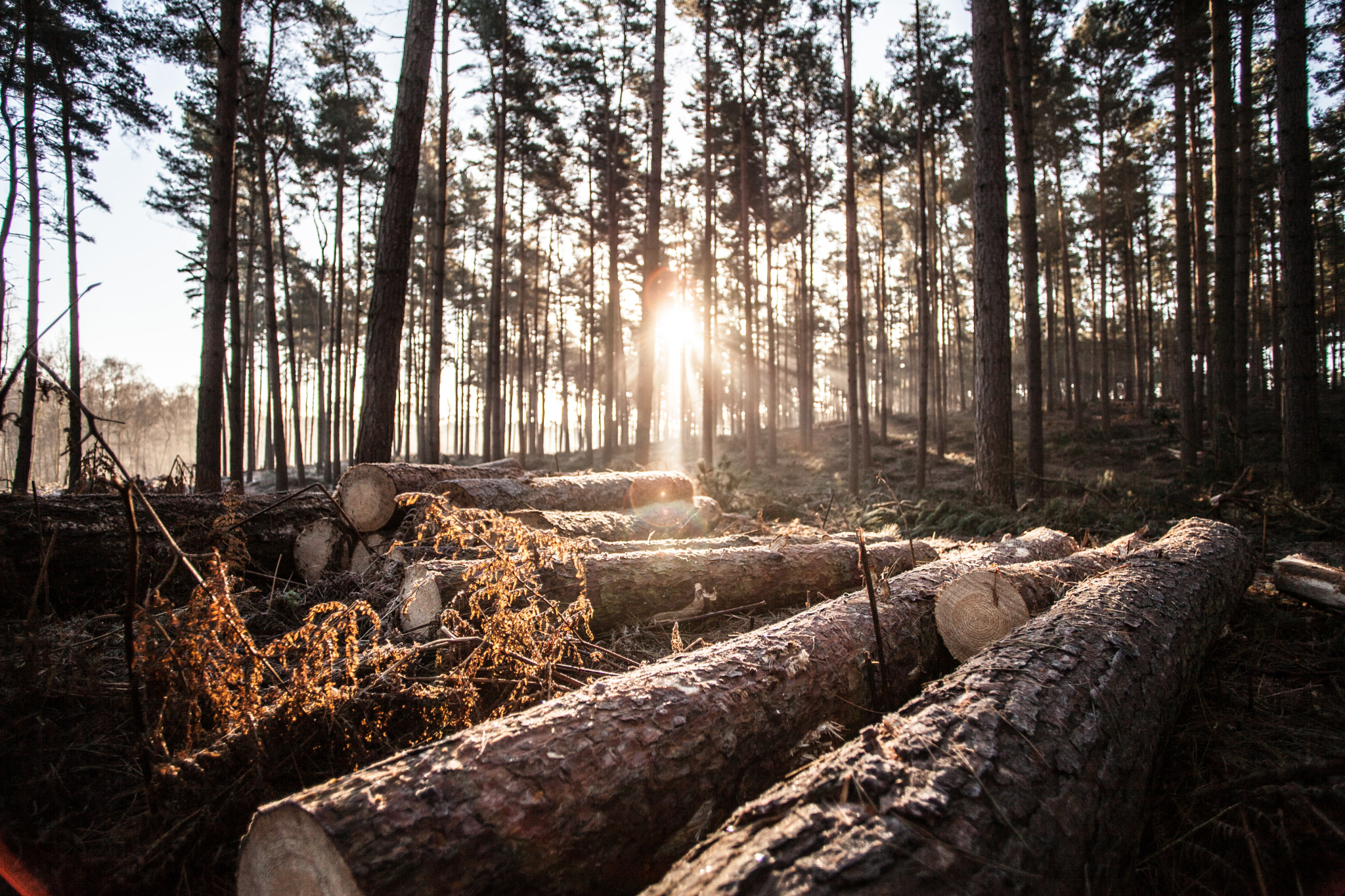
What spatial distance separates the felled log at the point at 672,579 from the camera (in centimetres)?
313

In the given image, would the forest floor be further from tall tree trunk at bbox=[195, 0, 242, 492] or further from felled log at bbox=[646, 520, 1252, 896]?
tall tree trunk at bbox=[195, 0, 242, 492]

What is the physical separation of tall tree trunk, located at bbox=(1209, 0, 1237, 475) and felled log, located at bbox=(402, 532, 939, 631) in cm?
906

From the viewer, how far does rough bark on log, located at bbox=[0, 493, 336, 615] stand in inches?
133

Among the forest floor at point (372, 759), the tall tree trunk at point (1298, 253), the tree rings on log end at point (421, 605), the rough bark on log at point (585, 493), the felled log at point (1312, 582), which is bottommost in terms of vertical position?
the forest floor at point (372, 759)

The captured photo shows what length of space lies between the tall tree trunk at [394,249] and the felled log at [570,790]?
5598mm

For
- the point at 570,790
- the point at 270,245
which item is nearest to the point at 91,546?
the point at 570,790

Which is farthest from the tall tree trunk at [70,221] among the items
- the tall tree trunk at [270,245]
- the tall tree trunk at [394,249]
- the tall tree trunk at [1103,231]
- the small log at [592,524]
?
the tall tree trunk at [1103,231]

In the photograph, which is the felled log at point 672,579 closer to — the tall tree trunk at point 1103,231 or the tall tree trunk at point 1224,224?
the tall tree trunk at point 1224,224

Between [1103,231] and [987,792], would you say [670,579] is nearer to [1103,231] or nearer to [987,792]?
[987,792]

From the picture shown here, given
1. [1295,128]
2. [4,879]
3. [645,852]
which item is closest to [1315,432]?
[1295,128]

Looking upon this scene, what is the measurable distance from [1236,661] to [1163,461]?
12.1 meters

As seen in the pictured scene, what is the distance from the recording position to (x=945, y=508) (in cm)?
802

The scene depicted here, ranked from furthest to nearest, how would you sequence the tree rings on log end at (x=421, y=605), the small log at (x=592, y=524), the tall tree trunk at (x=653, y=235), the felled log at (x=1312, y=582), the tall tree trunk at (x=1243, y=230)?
1. the tall tree trunk at (x=653, y=235)
2. the tall tree trunk at (x=1243, y=230)
3. the small log at (x=592, y=524)
4. the felled log at (x=1312, y=582)
5. the tree rings on log end at (x=421, y=605)

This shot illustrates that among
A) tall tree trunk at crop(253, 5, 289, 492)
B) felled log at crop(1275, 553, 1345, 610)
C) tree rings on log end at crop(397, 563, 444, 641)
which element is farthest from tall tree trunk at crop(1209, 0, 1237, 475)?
tall tree trunk at crop(253, 5, 289, 492)
